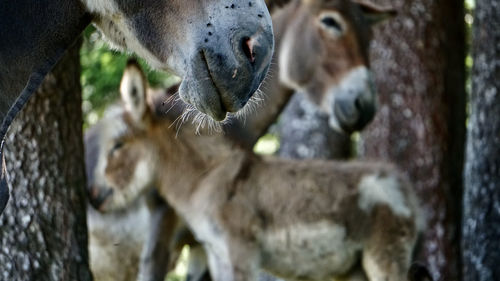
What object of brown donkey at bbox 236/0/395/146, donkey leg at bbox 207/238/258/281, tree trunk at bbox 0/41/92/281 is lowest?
brown donkey at bbox 236/0/395/146

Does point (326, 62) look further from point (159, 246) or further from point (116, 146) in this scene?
point (159, 246)

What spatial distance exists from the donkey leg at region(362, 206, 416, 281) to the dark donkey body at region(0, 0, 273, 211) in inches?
132

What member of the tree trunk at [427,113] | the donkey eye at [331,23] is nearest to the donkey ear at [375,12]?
the donkey eye at [331,23]

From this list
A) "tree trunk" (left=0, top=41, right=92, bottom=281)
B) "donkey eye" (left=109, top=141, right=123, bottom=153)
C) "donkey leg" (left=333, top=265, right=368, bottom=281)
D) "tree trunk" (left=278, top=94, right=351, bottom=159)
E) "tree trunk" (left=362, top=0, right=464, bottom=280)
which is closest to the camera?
"tree trunk" (left=0, top=41, right=92, bottom=281)

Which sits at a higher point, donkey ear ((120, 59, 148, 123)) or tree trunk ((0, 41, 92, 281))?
tree trunk ((0, 41, 92, 281))

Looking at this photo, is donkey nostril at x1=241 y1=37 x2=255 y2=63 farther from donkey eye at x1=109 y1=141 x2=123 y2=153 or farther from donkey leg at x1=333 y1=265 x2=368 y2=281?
donkey eye at x1=109 y1=141 x2=123 y2=153

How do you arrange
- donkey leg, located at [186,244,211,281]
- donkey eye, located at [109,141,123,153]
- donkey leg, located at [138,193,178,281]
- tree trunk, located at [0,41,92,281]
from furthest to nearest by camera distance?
donkey leg, located at [186,244,211,281] < donkey eye, located at [109,141,123,153] < donkey leg, located at [138,193,178,281] < tree trunk, located at [0,41,92,281]

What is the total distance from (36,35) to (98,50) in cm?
580

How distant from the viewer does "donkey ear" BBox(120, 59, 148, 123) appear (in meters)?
6.40

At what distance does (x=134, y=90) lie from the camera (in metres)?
6.71

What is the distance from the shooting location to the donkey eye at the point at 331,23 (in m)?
7.59

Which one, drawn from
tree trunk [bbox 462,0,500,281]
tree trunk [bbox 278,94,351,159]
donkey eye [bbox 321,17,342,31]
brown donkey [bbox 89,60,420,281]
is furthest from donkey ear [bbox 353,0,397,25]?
brown donkey [bbox 89,60,420,281]

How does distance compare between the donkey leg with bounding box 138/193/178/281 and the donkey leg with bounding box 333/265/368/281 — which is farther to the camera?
the donkey leg with bounding box 138/193/178/281

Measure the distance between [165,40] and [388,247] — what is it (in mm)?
3510
